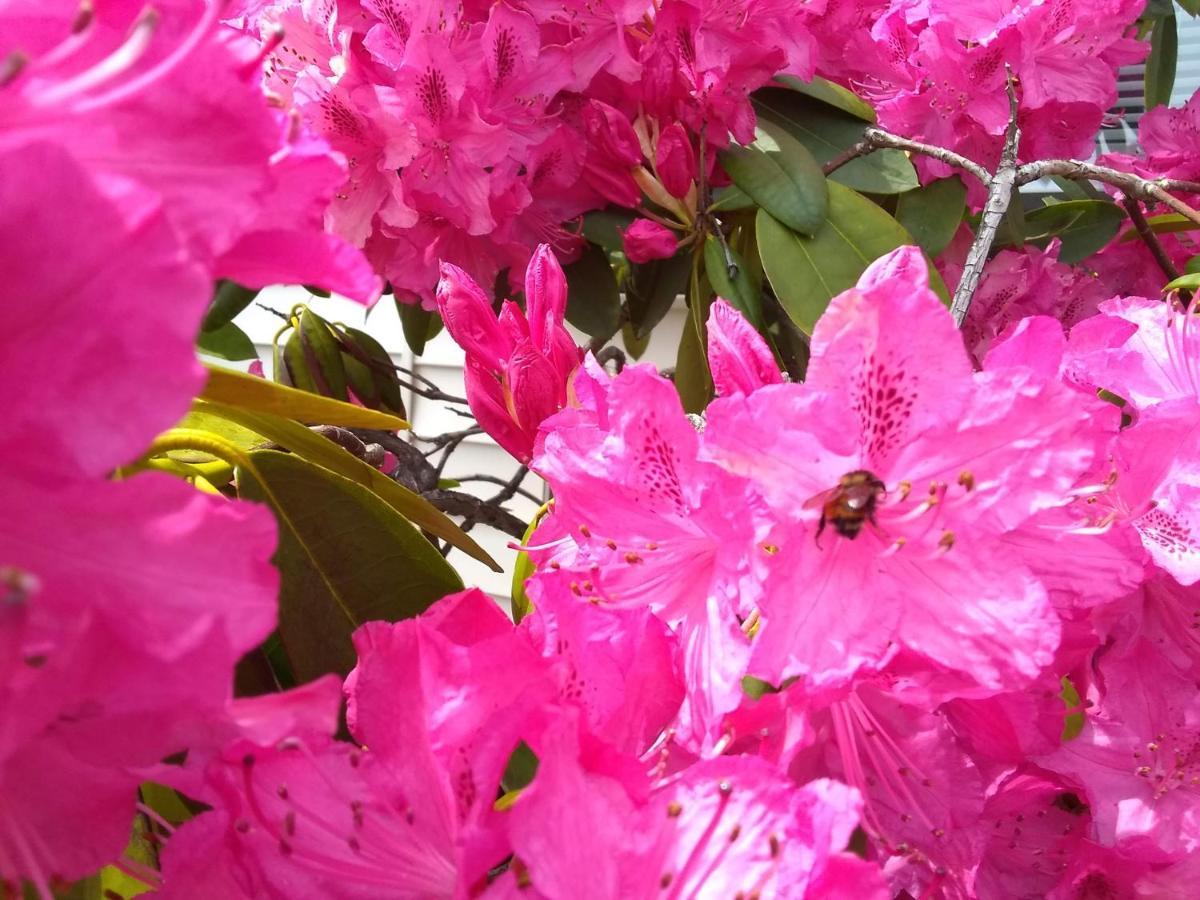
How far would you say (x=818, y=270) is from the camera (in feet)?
3.06

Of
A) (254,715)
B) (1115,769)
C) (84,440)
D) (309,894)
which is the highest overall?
(84,440)

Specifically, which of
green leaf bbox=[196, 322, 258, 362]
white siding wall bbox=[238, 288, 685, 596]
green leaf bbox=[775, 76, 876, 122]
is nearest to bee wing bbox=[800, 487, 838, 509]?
green leaf bbox=[775, 76, 876, 122]

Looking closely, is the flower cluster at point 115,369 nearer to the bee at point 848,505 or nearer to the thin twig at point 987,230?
the bee at point 848,505

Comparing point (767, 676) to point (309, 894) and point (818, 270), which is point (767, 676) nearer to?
point (309, 894)

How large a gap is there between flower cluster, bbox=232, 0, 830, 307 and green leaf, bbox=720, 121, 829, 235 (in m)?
0.03

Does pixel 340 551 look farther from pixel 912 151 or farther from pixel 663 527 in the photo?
pixel 912 151

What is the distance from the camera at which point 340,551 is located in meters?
0.62

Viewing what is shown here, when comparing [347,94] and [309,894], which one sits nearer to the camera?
[309,894]

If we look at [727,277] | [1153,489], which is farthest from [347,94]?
[1153,489]

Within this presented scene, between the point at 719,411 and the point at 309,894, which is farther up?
the point at 719,411

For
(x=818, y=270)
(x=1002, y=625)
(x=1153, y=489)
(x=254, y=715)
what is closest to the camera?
(x=254, y=715)

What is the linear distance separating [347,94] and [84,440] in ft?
2.43

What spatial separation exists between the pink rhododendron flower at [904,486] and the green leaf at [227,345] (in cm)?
118

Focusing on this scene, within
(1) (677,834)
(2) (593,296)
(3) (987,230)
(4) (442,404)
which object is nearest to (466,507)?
(2) (593,296)
